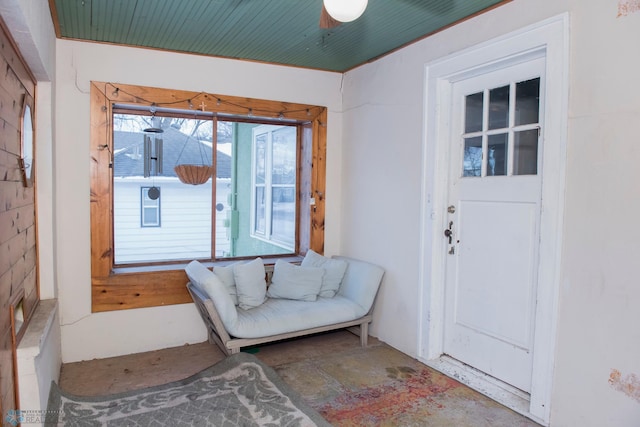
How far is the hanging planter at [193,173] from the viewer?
3.71m

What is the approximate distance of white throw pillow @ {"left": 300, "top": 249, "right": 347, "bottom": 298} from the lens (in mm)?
3662

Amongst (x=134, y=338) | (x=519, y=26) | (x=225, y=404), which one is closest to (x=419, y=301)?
(x=225, y=404)

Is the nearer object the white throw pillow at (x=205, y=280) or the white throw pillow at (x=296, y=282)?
the white throw pillow at (x=205, y=280)

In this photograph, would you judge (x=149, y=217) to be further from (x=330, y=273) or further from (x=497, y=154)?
(x=497, y=154)

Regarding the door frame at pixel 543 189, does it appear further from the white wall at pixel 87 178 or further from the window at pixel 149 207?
the window at pixel 149 207

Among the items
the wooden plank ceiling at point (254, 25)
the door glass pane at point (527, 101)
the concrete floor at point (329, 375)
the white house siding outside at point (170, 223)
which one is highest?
the wooden plank ceiling at point (254, 25)

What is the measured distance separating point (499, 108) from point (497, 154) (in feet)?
0.97

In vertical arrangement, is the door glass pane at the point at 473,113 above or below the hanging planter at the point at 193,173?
above

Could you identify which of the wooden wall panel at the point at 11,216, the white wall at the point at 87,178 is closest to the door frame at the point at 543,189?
the white wall at the point at 87,178

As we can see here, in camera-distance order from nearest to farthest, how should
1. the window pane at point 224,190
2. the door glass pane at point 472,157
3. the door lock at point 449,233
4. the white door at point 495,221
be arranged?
the white door at point 495,221, the door glass pane at point 472,157, the door lock at point 449,233, the window pane at point 224,190

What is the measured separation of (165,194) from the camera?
3.79m

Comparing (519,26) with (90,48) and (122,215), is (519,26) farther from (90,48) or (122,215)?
(122,215)

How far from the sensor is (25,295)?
7.20ft

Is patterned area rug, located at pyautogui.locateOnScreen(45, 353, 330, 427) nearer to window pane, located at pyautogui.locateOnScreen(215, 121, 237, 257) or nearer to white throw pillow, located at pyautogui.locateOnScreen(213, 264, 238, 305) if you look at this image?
white throw pillow, located at pyautogui.locateOnScreen(213, 264, 238, 305)
